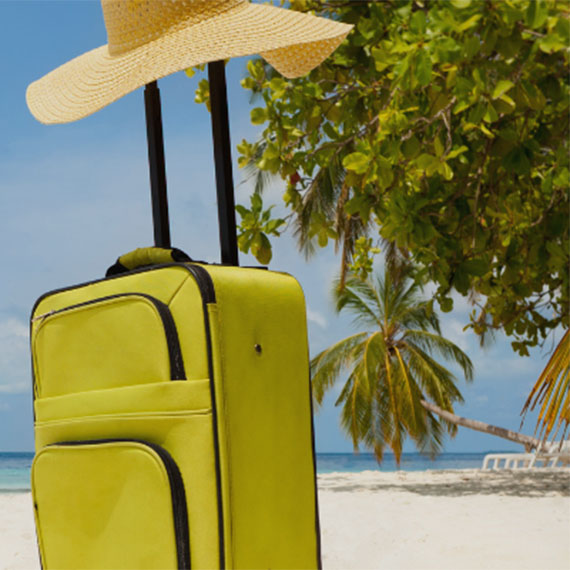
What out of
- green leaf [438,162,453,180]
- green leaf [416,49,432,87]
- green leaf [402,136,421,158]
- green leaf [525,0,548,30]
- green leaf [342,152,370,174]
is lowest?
green leaf [438,162,453,180]

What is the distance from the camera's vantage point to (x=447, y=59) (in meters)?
2.05

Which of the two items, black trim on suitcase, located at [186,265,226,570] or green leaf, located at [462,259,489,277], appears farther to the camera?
green leaf, located at [462,259,489,277]

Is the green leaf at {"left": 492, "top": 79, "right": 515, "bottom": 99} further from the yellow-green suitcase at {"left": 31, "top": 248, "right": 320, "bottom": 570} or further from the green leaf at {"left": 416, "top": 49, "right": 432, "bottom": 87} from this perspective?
the yellow-green suitcase at {"left": 31, "top": 248, "right": 320, "bottom": 570}

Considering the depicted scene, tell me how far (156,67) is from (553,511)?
11.9ft

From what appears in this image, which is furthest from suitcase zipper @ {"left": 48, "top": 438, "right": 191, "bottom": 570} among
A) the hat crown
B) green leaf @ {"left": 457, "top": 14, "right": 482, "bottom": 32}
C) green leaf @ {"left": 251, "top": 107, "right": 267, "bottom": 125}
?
green leaf @ {"left": 251, "top": 107, "right": 267, "bottom": 125}

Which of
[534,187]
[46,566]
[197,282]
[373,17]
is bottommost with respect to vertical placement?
[46,566]

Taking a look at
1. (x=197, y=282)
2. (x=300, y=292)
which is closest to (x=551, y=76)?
(x=300, y=292)

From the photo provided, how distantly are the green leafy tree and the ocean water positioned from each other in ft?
63.6

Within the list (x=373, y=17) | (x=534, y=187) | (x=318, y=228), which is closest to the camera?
(x=373, y=17)

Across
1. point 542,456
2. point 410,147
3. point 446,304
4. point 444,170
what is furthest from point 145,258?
point 542,456

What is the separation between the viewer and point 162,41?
154 centimetres

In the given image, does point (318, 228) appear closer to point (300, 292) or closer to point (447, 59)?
point (447, 59)

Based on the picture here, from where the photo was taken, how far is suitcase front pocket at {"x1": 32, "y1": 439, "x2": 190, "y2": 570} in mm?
1360

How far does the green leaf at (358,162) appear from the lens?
262cm
